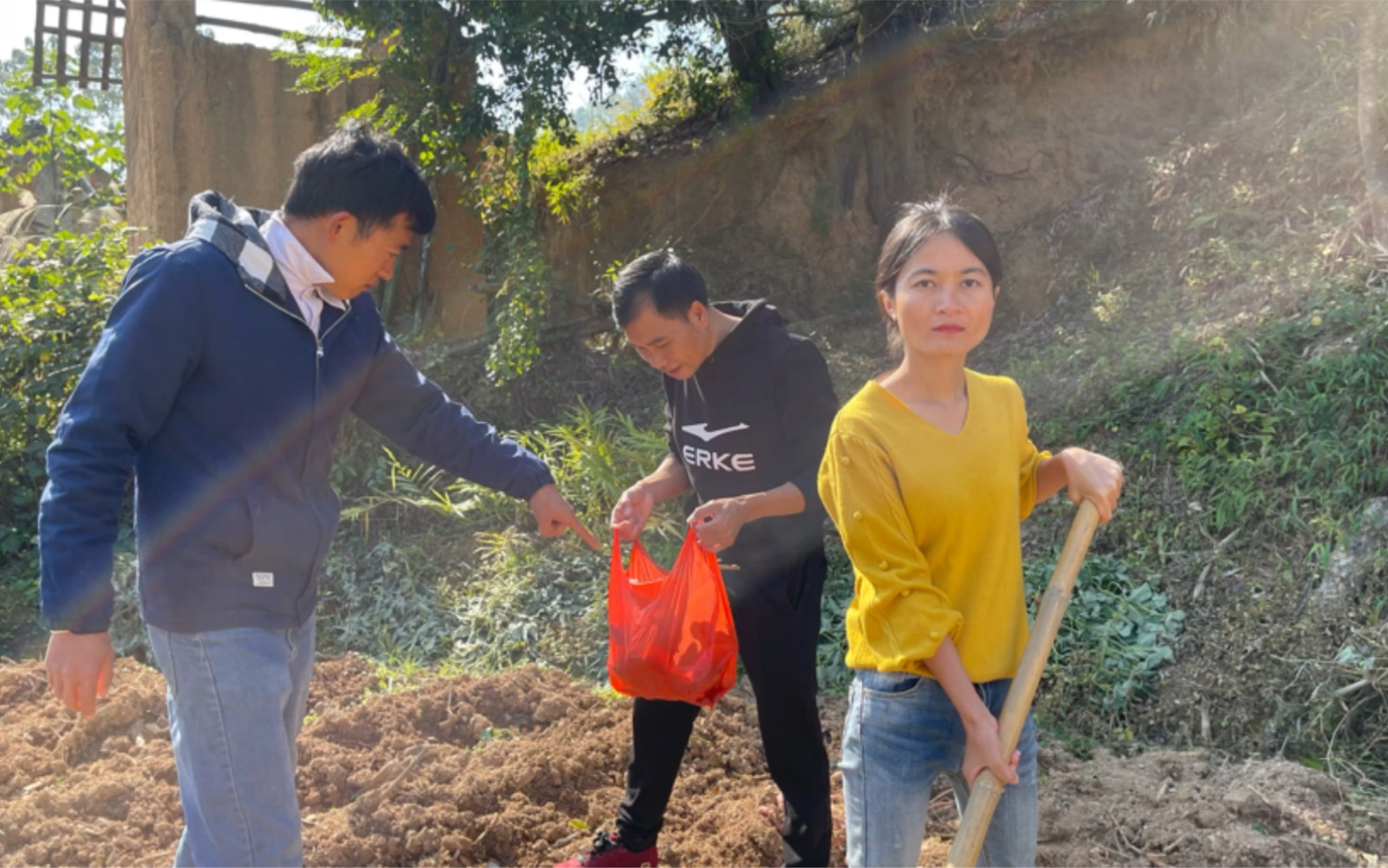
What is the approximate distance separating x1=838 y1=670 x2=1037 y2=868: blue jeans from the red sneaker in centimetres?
123

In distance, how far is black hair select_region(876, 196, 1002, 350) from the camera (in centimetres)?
218

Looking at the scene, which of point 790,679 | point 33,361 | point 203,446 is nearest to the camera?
point 203,446

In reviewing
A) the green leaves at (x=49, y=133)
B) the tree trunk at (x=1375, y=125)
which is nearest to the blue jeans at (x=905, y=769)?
the tree trunk at (x=1375, y=125)

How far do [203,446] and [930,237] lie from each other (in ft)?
4.68

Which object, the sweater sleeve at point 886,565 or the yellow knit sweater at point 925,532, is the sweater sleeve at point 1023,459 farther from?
the sweater sleeve at point 886,565

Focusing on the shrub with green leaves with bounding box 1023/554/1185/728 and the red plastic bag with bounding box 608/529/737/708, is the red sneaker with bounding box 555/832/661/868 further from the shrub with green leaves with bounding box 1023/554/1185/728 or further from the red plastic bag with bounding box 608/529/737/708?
the shrub with green leaves with bounding box 1023/554/1185/728

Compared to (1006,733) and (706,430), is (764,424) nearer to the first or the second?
(706,430)

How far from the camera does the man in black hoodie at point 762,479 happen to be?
296 cm

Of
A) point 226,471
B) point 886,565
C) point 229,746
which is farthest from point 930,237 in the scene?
point 229,746

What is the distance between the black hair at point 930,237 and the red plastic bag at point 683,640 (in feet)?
3.21

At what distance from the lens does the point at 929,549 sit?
2.15 meters

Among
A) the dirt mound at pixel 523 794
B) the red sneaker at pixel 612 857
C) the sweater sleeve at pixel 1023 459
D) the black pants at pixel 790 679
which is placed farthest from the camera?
the dirt mound at pixel 523 794

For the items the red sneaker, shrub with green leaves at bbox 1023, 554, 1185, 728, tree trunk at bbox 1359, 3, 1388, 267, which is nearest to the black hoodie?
the red sneaker

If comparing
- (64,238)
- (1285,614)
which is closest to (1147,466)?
(1285,614)
